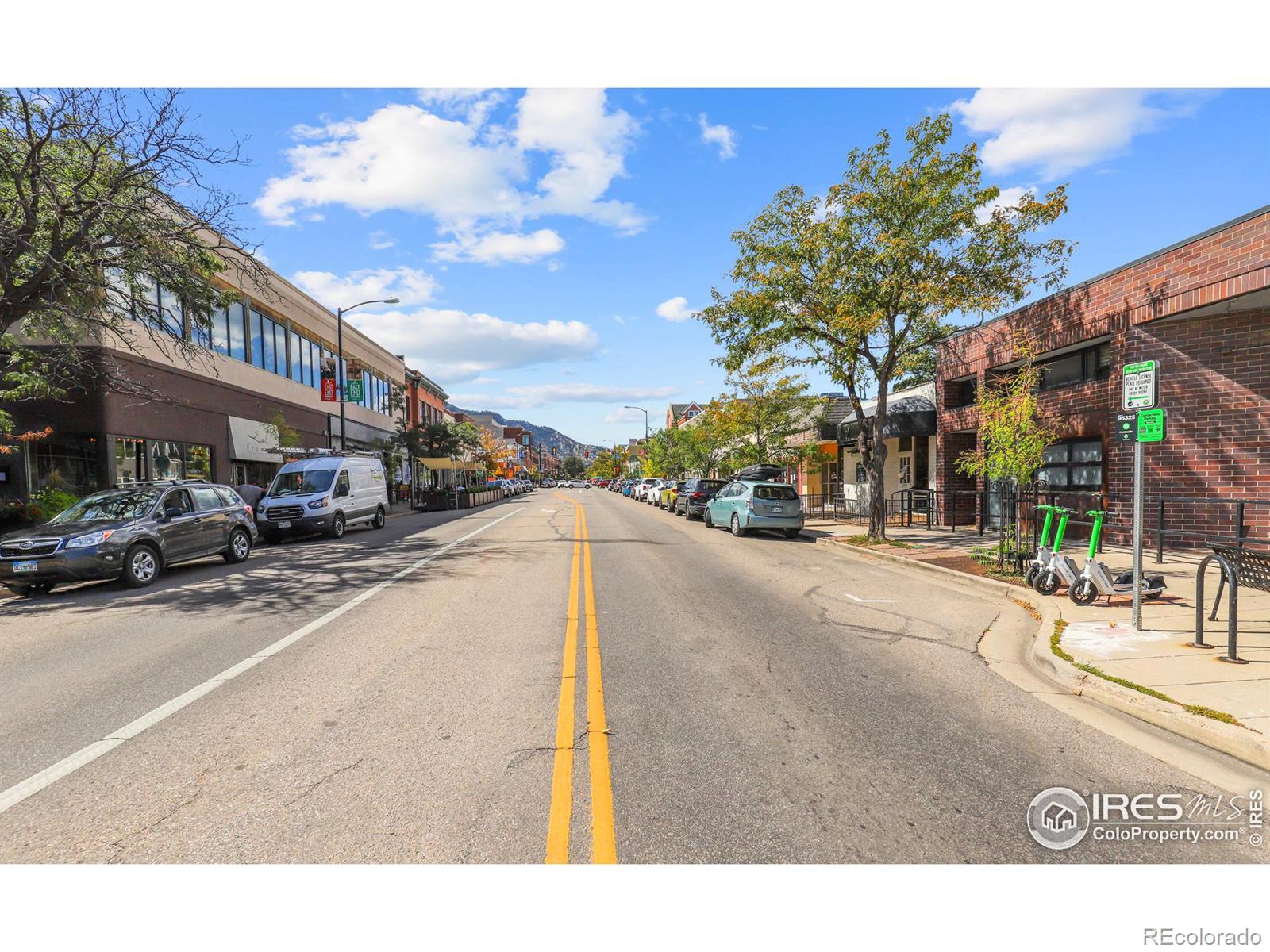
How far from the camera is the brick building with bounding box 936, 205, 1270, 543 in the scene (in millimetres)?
11320

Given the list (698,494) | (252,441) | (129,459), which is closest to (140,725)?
(129,459)

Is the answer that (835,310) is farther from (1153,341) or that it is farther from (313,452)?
(313,452)

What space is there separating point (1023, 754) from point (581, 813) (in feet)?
9.14

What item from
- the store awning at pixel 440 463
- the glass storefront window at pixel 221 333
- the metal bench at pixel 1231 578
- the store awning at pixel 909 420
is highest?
the glass storefront window at pixel 221 333

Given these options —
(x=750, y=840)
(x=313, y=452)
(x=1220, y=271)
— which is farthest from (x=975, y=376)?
(x=313, y=452)

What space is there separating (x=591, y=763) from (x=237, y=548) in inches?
491

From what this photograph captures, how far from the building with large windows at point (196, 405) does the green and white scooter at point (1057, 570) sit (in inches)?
651

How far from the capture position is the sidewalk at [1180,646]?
16.3ft

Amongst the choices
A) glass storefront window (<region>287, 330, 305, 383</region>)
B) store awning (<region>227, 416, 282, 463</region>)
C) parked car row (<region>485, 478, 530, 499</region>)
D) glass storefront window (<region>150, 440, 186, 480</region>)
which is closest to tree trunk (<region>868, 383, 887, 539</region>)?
glass storefront window (<region>150, 440, 186, 480</region>)

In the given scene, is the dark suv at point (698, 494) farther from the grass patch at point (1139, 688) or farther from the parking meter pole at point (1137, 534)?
the grass patch at point (1139, 688)

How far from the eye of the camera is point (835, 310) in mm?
15766

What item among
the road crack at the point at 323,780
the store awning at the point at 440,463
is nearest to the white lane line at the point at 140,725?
the road crack at the point at 323,780

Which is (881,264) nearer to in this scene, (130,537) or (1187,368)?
(1187,368)

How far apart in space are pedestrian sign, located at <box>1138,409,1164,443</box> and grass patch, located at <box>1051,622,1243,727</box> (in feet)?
7.02
